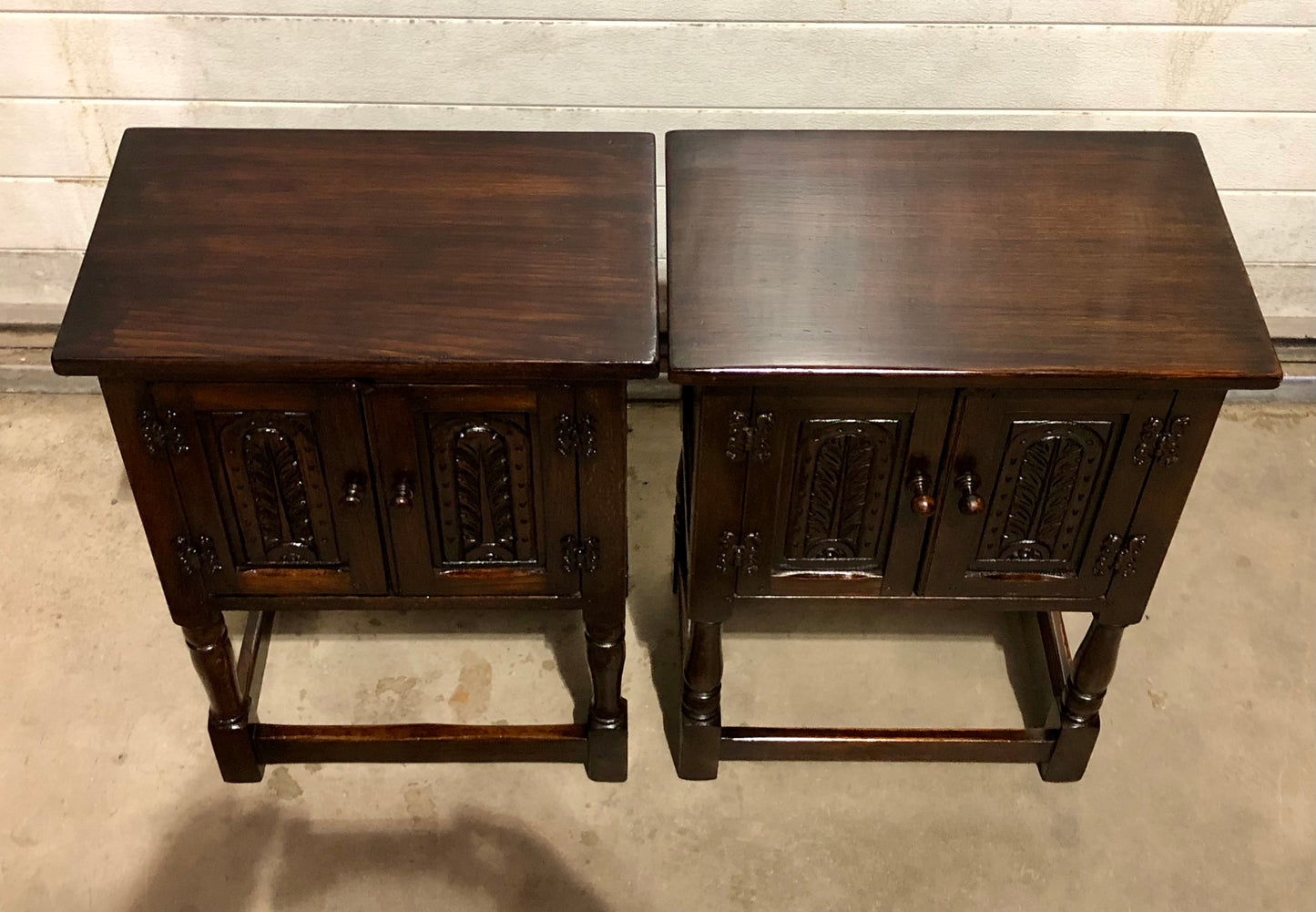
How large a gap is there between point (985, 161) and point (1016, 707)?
90 cm

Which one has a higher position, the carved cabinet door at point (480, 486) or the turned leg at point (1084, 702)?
the carved cabinet door at point (480, 486)

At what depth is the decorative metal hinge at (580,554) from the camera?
1.57 metres

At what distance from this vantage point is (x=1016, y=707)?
2.04 meters

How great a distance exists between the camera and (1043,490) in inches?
60.5

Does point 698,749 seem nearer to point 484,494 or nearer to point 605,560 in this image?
point 605,560

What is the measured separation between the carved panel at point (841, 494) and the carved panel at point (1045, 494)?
0.14 metres

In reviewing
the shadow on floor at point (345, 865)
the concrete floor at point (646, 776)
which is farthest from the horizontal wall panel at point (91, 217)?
the shadow on floor at point (345, 865)

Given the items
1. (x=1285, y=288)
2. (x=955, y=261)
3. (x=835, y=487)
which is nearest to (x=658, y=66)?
(x=955, y=261)

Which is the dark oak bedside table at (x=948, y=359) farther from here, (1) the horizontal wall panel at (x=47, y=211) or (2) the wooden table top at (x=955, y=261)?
(1) the horizontal wall panel at (x=47, y=211)

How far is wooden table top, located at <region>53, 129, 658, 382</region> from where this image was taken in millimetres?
1360

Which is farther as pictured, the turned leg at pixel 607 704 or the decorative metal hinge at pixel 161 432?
the turned leg at pixel 607 704

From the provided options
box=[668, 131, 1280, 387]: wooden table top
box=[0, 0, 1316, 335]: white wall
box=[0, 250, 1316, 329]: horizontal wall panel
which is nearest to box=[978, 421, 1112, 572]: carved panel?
box=[668, 131, 1280, 387]: wooden table top

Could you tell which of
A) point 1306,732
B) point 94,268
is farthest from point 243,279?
point 1306,732

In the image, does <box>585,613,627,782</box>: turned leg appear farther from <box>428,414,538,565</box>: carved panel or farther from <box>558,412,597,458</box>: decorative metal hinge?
<box>558,412,597,458</box>: decorative metal hinge
